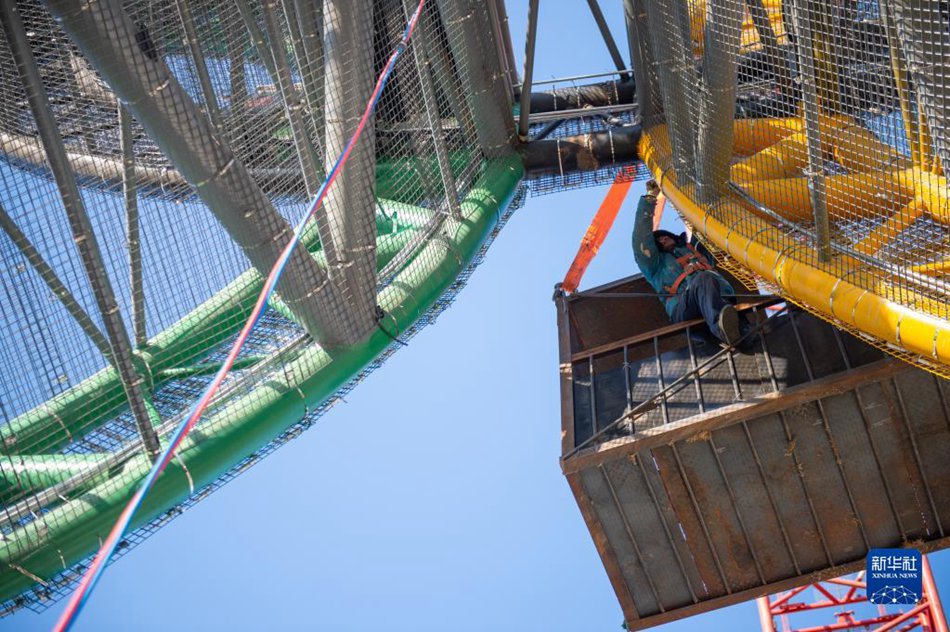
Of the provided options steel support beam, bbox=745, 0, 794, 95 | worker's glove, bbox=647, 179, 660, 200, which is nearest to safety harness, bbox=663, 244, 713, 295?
worker's glove, bbox=647, 179, 660, 200

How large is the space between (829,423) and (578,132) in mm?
5751

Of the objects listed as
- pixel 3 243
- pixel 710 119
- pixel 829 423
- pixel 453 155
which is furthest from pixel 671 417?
pixel 3 243

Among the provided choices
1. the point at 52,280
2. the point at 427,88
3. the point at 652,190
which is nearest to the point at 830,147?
the point at 652,190

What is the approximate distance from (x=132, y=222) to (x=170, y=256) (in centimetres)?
41

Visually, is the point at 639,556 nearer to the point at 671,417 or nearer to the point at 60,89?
the point at 671,417

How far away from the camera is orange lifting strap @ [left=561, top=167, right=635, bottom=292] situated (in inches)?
575

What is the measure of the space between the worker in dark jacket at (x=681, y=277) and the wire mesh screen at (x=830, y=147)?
1.07 meters

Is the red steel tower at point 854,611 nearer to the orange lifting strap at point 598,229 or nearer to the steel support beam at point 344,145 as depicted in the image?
the orange lifting strap at point 598,229

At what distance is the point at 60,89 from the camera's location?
34.3ft

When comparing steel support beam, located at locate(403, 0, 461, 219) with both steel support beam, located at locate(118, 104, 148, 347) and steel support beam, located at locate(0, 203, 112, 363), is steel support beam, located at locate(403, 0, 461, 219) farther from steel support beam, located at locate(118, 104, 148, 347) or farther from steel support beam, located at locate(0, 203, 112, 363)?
steel support beam, located at locate(0, 203, 112, 363)

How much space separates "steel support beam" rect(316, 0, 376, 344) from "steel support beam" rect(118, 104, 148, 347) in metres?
1.51

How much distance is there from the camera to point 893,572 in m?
12.5

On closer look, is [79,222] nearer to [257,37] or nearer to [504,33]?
[257,37]

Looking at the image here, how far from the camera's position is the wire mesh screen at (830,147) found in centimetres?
870
